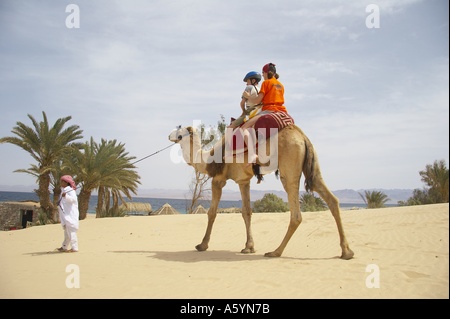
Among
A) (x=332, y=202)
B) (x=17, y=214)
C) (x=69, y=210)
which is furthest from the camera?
(x=17, y=214)

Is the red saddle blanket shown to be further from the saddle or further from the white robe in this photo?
the white robe


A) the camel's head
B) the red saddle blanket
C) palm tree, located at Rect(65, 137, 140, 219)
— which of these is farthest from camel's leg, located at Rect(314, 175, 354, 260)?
palm tree, located at Rect(65, 137, 140, 219)

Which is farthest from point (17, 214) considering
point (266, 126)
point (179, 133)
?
point (266, 126)

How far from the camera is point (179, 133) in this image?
8133mm

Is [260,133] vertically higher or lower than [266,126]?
lower

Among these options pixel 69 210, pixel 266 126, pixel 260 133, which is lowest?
pixel 69 210

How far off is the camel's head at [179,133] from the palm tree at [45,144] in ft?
48.4

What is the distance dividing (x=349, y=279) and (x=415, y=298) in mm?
954

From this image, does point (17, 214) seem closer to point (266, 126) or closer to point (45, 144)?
point (45, 144)

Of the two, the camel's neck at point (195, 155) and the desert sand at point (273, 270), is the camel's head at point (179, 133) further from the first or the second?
the desert sand at point (273, 270)

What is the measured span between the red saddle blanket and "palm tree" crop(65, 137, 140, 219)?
1453cm

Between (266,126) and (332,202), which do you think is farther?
(266,126)

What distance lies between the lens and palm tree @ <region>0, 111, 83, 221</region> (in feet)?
68.4

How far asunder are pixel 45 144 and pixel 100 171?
3562 mm
